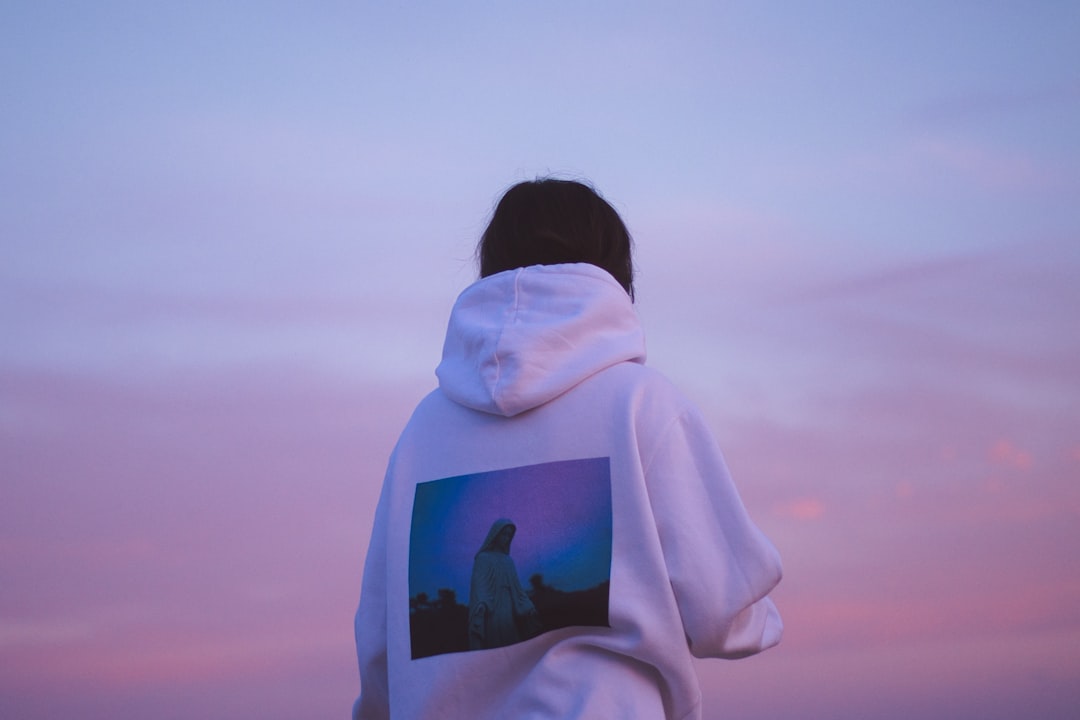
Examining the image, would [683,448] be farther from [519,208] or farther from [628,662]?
[519,208]

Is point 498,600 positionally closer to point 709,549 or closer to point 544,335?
point 709,549

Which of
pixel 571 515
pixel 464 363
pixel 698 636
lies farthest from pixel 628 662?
pixel 464 363

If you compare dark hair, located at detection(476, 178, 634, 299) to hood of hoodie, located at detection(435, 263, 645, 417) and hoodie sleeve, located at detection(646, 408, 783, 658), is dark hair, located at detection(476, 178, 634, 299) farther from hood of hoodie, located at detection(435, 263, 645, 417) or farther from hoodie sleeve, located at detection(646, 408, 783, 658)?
hoodie sleeve, located at detection(646, 408, 783, 658)

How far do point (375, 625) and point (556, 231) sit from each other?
1.02 m

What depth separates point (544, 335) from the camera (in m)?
2.77

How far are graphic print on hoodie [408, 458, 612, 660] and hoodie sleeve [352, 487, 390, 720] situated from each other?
210 millimetres

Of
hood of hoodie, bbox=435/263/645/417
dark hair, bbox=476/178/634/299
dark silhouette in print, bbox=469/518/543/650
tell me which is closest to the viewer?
dark silhouette in print, bbox=469/518/543/650

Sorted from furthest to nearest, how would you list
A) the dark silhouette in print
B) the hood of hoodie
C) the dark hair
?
the dark hair → the hood of hoodie → the dark silhouette in print

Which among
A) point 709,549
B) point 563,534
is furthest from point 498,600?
point 709,549

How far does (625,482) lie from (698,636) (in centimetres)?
34

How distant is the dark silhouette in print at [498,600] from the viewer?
8.71 feet

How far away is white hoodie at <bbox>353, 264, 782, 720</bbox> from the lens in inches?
102

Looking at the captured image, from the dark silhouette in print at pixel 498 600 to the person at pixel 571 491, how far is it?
27 mm

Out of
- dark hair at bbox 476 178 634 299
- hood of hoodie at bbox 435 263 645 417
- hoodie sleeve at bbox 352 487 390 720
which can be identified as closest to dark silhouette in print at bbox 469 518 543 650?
hood of hoodie at bbox 435 263 645 417
